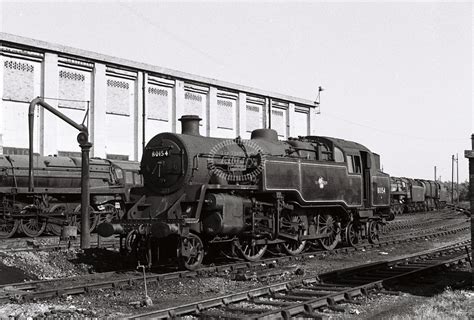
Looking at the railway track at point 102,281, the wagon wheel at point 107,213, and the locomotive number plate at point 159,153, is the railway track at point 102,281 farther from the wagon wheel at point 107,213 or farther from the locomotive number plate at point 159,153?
the wagon wheel at point 107,213

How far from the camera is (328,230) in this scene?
15.2 meters

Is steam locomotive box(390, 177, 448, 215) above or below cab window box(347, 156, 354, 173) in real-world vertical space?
below

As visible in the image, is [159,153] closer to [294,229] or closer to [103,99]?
[294,229]

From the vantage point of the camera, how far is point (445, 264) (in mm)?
12070

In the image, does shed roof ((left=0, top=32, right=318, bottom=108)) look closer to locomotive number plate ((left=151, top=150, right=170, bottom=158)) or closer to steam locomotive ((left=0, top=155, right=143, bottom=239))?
steam locomotive ((left=0, top=155, right=143, bottom=239))

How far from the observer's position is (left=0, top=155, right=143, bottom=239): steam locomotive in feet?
57.6

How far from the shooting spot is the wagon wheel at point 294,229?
13539 mm

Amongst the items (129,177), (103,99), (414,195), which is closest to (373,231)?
(129,177)

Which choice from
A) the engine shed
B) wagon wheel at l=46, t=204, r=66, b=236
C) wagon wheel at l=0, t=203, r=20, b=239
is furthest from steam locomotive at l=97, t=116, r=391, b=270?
the engine shed

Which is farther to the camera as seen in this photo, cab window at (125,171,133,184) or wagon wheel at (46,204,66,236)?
cab window at (125,171,133,184)

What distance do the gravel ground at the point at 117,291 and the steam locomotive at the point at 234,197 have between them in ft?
3.14

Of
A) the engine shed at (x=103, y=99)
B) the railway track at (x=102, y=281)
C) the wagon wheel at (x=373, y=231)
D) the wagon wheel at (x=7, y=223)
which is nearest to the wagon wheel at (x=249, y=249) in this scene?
the railway track at (x=102, y=281)

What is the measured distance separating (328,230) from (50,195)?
962cm

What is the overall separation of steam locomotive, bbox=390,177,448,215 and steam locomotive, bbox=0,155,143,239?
17.5m
